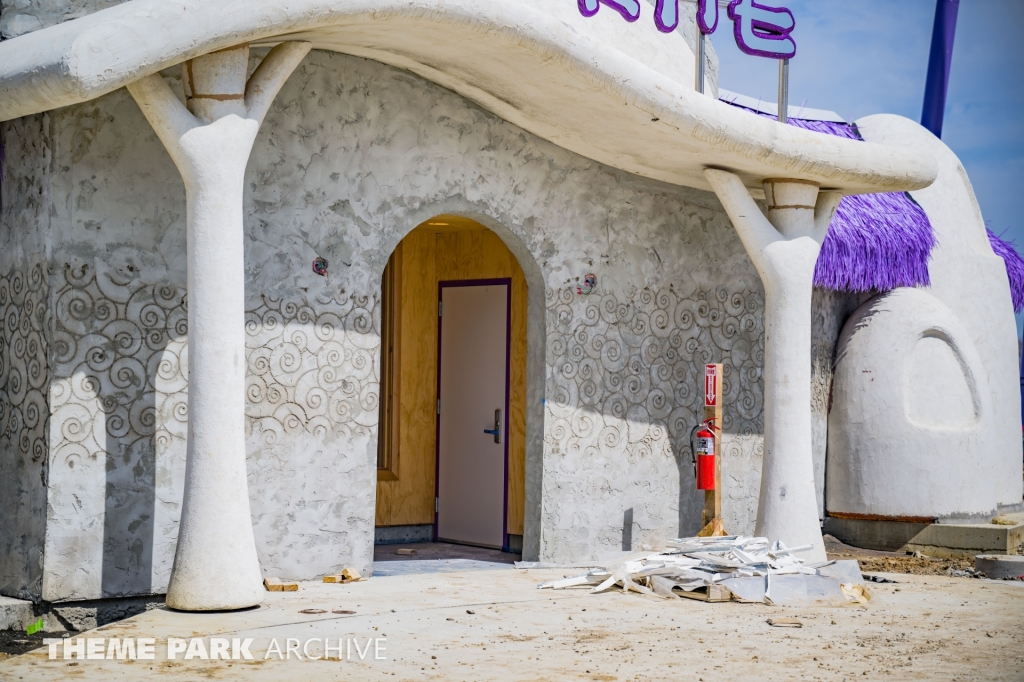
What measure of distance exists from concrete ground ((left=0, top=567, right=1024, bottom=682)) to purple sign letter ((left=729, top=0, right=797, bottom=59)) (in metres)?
4.48

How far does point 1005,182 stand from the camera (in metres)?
33.8

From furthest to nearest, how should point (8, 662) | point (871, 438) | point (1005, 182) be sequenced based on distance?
point (1005, 182), point (871, 438), point (8, 662)

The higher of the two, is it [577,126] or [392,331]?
[577,126]

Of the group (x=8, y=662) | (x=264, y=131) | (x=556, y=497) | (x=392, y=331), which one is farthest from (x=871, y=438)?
(x=8, y=662)

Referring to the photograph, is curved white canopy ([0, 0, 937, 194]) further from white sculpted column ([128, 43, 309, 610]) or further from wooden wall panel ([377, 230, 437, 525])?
wooden wall panel ([377, 230, 437, 525])

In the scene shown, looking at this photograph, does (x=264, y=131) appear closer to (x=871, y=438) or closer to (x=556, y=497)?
(x=556, y=497)

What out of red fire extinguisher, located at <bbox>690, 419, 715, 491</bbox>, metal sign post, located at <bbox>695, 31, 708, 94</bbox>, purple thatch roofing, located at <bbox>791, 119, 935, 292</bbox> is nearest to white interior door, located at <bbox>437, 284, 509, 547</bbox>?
red fire extinguisher, located at <bbox>690, 419, 715, 491</bbox>

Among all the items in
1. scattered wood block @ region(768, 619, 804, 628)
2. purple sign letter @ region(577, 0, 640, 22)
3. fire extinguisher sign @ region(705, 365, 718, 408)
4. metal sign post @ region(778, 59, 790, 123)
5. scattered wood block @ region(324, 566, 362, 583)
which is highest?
purple sign letter @ region(577, 0, 640, 22)

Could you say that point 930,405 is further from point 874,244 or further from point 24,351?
point 24,351

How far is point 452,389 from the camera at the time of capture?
11039 mm

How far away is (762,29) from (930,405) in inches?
184

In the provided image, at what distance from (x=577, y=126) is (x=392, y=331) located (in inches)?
125

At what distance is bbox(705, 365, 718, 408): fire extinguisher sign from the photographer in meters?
9.31

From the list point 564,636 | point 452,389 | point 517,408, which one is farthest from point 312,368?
point 452,389
